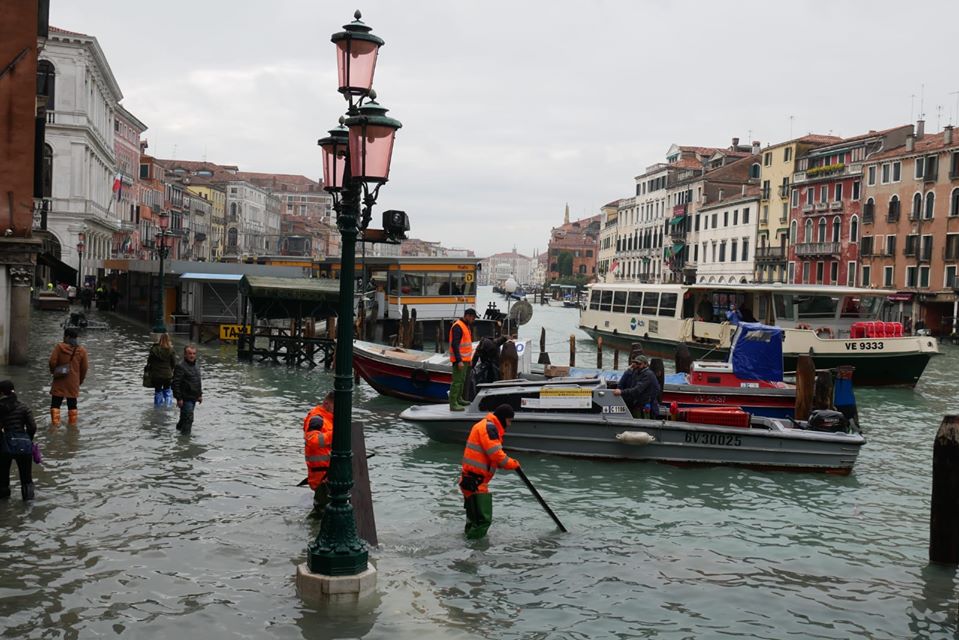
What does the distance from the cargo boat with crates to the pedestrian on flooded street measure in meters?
6.08

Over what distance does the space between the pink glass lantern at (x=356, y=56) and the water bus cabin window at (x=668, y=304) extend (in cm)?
2812

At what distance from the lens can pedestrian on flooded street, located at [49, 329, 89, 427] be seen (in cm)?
1385

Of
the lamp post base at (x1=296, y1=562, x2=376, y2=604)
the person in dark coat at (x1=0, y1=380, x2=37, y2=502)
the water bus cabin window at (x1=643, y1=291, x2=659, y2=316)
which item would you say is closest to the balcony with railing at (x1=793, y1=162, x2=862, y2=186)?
the water bus cabin window at (x1=643, y1=291, x2=659, y2=316)

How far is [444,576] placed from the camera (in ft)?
28.4

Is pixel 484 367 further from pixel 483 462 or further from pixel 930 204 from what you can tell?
pixel 930 204

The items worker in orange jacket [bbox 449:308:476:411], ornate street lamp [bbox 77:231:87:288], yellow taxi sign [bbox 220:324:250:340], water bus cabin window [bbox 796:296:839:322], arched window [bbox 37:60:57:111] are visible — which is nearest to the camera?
worker in orange jacket [bbox 449:308:476:411]

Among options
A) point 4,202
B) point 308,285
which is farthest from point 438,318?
point 4,202

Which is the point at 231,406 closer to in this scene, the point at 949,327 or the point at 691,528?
the point at 691,528

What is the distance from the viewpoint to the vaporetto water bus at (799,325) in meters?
27.1

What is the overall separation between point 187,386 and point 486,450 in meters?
6.79

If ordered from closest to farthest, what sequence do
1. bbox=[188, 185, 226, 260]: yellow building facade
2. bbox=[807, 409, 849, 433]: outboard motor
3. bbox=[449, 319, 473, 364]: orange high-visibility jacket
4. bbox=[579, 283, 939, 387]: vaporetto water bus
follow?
bbox=[807, 409, 849, 433]: outboard motor < bbox=[449, 319, 473, 364]: orange high-visibility jacket < bbox=[579, 283, 939, 387]: vaporetto water bus < bbox=[188, 185, 226, 260]: yellow building facade

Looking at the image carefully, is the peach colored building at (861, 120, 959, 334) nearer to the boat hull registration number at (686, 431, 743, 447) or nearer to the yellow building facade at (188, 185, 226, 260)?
the boat hull registration number at (686, 431, 743, 447)

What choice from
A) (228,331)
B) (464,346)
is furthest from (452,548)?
(228,331)

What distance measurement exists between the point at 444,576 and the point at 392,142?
4015mm
